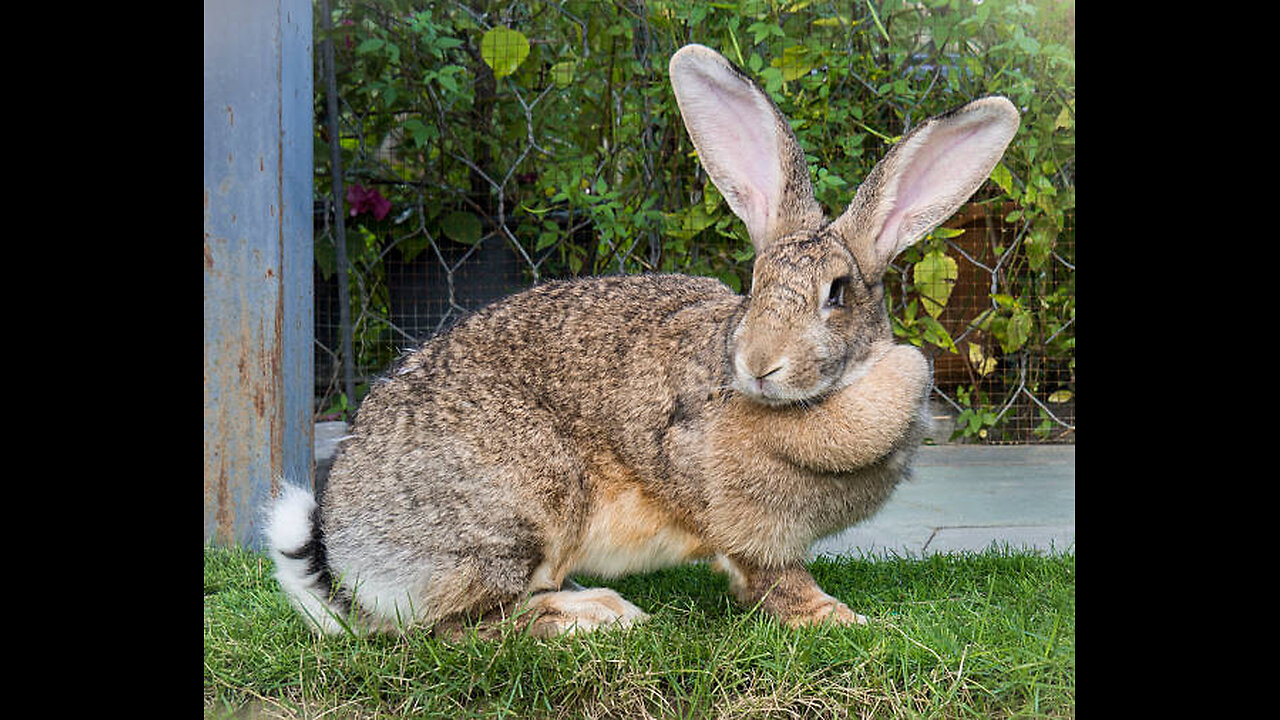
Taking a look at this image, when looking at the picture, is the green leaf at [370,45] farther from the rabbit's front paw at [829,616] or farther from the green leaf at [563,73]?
the rabbit's front paw at [829,616]

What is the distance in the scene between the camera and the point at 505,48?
4047 mm

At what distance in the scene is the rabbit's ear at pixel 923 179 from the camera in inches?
85.4

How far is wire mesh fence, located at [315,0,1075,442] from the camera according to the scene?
3.93 metres

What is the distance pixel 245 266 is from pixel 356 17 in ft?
5.02

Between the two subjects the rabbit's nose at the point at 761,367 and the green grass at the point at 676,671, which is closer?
the green grass at the point at 676,671

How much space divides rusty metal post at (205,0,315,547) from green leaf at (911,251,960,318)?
97.3 inches

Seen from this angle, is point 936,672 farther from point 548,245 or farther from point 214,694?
point 548,245

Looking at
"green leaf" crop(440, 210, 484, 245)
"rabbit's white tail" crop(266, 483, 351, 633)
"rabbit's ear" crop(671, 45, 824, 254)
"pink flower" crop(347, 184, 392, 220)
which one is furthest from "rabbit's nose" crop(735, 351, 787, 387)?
"pink flower" crop(347, 184, 392, 220)

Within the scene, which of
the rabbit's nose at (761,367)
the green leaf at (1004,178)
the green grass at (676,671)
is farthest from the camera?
the green leaf at (1004,178)

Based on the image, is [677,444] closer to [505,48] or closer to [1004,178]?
[505,48]

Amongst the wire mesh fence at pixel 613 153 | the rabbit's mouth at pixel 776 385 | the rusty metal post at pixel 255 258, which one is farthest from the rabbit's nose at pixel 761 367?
the wire mesh fence at pixel 613 153

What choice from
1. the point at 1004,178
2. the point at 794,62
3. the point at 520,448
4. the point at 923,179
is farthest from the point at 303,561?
the point at 1004,178

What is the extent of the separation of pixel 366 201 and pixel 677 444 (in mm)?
2400
